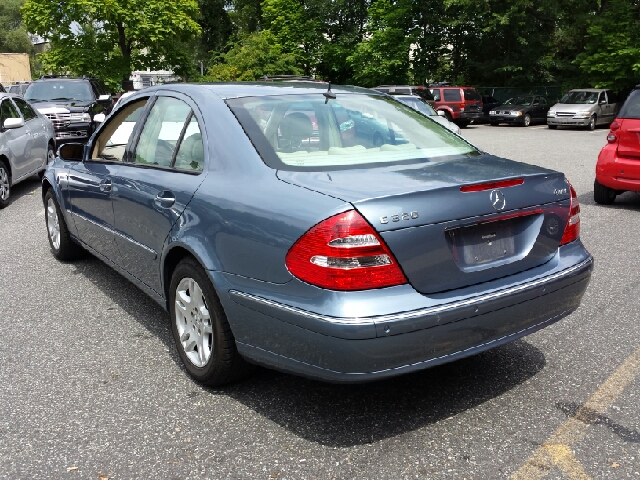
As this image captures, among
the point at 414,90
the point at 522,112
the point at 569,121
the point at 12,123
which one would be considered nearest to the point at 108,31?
the point at 414,90

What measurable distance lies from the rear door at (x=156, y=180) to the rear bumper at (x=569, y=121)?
26.3 m

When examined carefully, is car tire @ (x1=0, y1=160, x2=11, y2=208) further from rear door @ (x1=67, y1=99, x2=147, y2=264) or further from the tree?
the tree

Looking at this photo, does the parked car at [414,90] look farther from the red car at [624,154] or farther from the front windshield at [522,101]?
the red car at [624,154]

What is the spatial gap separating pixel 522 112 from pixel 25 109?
80.1 feet

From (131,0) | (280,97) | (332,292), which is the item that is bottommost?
(332,292)

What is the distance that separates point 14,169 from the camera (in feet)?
33.1

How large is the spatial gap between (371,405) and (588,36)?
37271 mm

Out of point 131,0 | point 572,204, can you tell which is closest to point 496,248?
point 572,204

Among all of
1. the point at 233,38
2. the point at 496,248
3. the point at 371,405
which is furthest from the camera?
the point at 233,38

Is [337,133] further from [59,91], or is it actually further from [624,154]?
[59,91]

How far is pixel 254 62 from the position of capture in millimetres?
38469

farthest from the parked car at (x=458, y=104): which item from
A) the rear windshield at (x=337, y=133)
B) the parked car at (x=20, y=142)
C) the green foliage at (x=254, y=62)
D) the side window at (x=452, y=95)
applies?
the rear windshield at (x=337, y=133)

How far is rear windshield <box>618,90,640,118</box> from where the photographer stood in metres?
8.68

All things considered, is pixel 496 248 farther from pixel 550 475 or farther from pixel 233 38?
pixel 233 38
